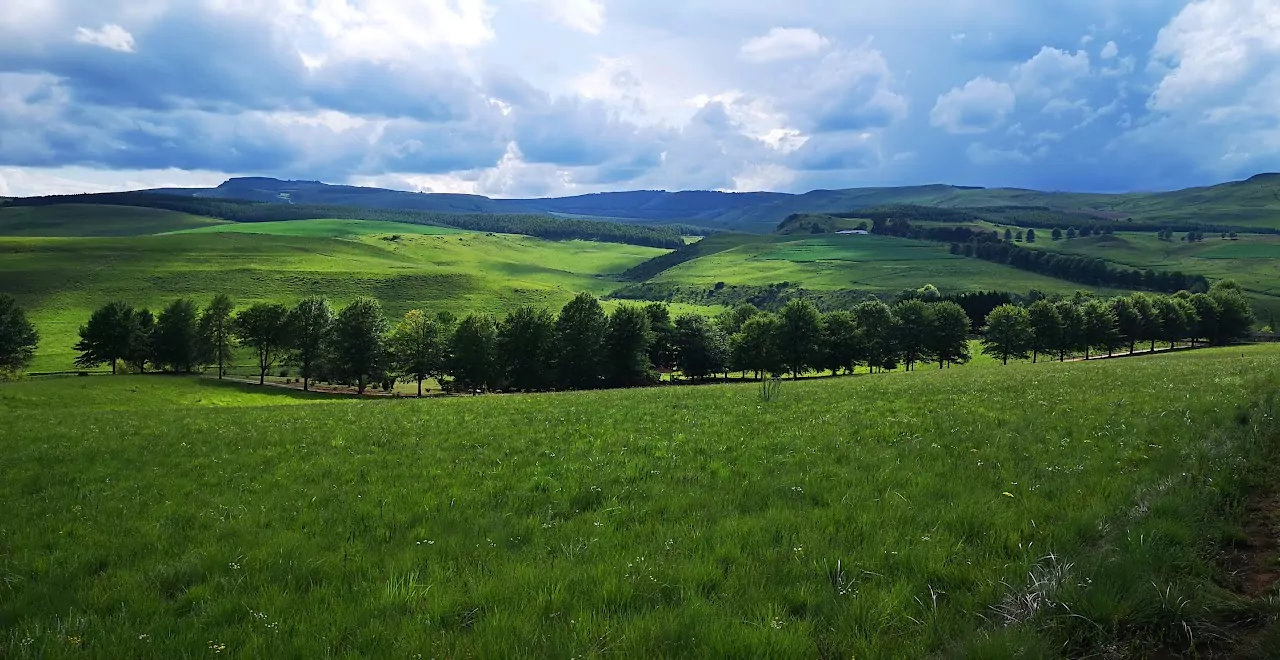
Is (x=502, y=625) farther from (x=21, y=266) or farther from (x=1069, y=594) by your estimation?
(x=21, y=266)

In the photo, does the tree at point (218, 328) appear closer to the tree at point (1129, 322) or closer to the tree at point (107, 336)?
the tree at point (107, 336)

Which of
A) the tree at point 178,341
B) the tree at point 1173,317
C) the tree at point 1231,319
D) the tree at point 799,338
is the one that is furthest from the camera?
the tree at point 1231,319

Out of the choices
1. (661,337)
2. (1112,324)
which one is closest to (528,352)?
(661,337)

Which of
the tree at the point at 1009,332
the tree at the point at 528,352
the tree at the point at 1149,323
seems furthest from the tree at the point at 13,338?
the tree at the point at 1149,323

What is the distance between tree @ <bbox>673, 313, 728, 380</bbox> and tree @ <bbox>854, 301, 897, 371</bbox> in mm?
21252

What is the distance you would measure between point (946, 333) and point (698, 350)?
38770mm

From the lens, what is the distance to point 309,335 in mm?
86938

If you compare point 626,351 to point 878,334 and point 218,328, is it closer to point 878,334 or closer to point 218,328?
point 878,334

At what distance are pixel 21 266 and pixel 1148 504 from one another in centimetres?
26335

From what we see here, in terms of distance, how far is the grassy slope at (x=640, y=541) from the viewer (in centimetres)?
588

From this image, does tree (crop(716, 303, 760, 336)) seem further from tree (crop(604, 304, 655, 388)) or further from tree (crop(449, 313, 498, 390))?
tree (crop(449, 313, 498, 390))

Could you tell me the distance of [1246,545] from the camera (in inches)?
293

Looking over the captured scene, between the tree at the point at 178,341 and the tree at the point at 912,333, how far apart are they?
105m

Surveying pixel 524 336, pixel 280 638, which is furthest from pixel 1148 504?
pixel 524 336
